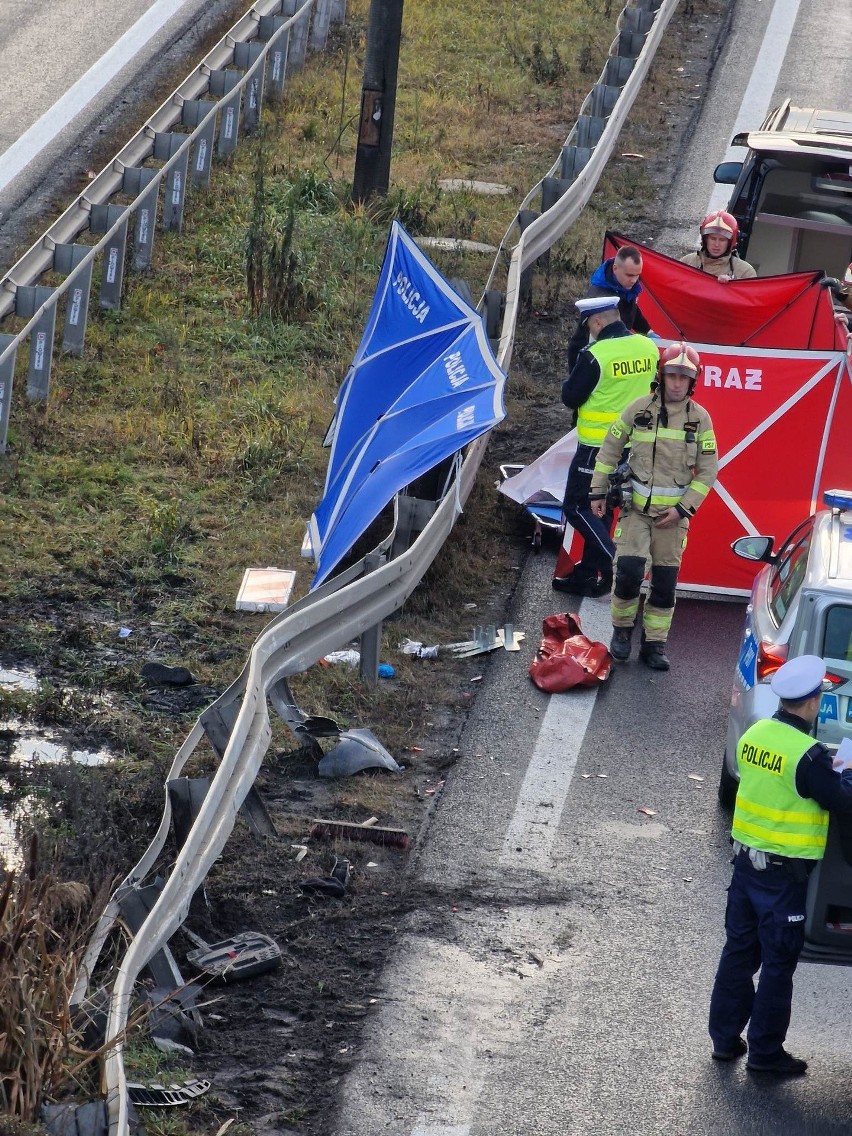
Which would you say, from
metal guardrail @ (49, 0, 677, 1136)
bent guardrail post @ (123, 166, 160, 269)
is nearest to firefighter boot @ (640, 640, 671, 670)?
metal guardrail @ (49, 0, 677, 1136)

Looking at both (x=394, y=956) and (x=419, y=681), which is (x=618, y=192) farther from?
(x=394, y=956)

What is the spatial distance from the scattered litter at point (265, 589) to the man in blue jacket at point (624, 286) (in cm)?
229

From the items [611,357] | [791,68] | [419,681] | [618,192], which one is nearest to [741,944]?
[419,681]

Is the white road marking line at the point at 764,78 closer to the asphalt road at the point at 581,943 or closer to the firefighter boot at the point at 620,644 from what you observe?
the firefighter boot at the point at 620,644

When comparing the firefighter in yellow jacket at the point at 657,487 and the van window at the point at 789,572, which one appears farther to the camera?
the firefighter in yellow jacket at the point at 657,487

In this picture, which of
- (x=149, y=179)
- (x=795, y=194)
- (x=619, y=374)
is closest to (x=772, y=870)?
(x=619, y=374)

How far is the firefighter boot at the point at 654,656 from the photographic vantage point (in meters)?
10.1

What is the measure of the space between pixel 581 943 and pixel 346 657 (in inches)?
118

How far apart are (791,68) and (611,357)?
1232 cm

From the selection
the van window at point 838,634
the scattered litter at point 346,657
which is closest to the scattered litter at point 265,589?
the scattered litter at point 346,657

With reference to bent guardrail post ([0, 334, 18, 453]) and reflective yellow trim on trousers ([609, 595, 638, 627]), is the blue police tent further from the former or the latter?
bent guardrail post ([0, 334, 18, 453])

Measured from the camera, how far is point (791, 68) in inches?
845

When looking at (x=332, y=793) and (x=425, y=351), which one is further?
(x=425, y=351)

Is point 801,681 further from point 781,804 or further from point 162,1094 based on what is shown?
point 162,1094
